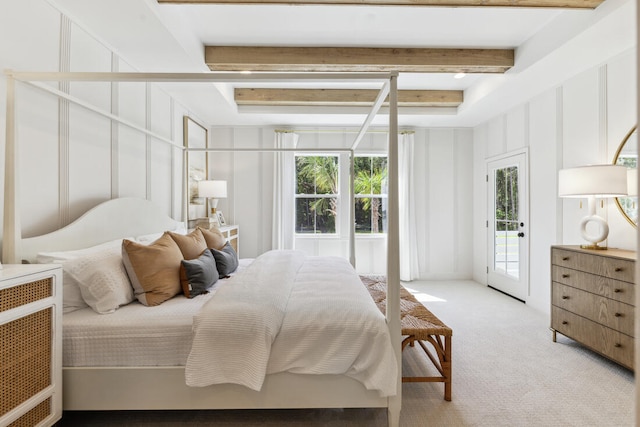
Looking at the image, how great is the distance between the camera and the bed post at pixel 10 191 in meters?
1.71

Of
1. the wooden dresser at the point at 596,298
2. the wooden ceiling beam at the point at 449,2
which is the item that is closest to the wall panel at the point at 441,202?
the wooden dresser at the point at 596,298

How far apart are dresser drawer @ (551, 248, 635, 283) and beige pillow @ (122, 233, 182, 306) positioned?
3.09m

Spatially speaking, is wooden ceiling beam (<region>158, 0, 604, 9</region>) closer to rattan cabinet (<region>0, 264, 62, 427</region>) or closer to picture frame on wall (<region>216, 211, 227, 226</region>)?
rattan cabinet (<region>0, 264, 62, 427</region>)

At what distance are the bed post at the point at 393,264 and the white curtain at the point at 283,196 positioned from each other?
140 inches

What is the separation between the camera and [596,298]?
260cm

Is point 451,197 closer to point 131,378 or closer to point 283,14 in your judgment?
point 283,14

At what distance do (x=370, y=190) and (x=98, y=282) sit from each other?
4.29 meters

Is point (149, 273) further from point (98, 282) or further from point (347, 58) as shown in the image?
point (347, 58)

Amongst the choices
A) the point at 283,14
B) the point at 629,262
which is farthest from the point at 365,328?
the point at 283,14

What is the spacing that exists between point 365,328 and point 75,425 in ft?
5.57

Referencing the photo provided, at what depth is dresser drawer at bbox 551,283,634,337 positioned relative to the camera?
236cm

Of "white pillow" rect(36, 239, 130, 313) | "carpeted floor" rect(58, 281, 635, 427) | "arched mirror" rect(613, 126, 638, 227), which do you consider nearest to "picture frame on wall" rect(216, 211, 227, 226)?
"white pillow" rect(36, 239, 130, 313)

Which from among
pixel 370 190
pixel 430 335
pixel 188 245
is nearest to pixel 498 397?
pixel 430 335

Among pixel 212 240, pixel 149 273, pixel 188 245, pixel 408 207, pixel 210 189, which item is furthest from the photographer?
pixel 408 207
